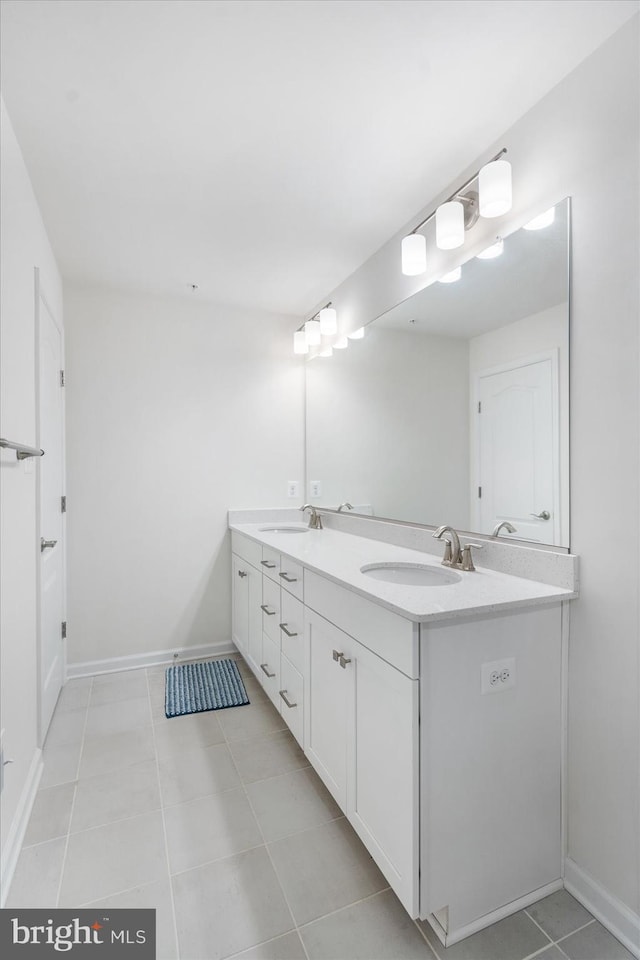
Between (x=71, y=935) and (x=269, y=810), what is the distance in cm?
64

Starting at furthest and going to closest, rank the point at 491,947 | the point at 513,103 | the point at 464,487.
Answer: the point at 464,487
the point at 513,103
the point at 491,947

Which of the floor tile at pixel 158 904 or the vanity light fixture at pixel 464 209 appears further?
the vanity light fixture at pixel 464 209

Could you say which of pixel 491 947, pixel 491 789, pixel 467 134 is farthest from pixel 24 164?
pixel 491 947

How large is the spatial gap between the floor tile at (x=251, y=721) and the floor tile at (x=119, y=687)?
0.57 metres

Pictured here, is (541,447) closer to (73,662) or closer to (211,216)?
(211,216)

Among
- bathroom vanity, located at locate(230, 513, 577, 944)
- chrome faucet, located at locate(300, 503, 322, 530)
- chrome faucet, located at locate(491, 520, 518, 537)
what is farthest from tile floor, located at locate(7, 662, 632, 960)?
chrome faucet, located at locate(300, 503, 322, 530)

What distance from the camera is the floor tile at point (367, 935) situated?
111 centimetres

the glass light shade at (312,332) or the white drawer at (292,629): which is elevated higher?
the glass light shade at (312,332)

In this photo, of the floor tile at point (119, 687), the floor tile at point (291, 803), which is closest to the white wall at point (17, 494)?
the floor tile at point (119, 687)

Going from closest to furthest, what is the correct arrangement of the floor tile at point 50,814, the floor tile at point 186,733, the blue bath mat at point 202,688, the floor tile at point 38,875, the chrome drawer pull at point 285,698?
the floor tile at point 38,875 < the floor tile at point 50,814 < the chrome drawer pull at point 285,698 < the floor tile at point 186,733 < the blue bath mat at point 202,688

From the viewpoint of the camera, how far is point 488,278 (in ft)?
5.42

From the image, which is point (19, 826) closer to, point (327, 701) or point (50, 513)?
point (327, 701)

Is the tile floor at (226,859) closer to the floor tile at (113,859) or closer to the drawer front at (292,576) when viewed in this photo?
the floor tile at (113,859)

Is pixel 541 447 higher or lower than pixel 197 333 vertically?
lower
